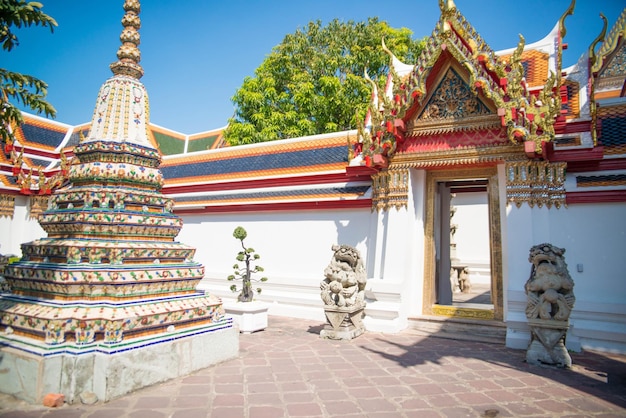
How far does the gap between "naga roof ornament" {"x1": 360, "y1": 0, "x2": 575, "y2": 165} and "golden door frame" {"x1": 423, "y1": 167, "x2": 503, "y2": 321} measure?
97 cm

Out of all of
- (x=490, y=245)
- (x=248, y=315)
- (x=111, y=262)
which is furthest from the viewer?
(x=490, y=245)

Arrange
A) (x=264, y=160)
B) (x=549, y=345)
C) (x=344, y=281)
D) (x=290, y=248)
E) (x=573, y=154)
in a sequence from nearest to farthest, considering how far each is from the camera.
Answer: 1. (x=549, y=345)
2. (x=573, y=154)
3. (x=344, y=281)
4. (x=290, y=248)
5. (x=264, y=160)

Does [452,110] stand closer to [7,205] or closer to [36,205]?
[36,205]

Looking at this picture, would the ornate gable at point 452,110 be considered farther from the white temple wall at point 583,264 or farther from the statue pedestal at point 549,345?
the statue pedestal at point 549,345

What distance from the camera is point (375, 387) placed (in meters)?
4.49

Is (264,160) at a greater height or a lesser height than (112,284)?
greater

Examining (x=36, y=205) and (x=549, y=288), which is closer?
(x=549, y=288)

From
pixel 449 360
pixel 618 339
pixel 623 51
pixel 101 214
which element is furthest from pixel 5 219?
pixel 623 51

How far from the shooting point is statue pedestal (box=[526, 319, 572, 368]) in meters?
5.39

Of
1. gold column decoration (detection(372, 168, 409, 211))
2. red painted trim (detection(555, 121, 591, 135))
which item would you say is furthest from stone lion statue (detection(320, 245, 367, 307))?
red painted trim (detection(555, 121, 591, 135))

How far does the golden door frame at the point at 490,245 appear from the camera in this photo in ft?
24.5

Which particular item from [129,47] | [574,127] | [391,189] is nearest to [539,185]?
[574,127]

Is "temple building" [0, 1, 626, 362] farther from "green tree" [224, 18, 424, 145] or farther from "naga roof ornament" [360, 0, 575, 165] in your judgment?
"green tree" [224, 18, 424, 145]

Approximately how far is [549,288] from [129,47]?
651 centimetres
